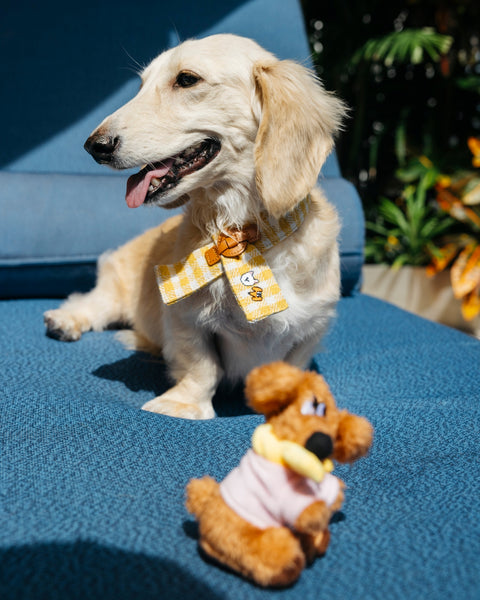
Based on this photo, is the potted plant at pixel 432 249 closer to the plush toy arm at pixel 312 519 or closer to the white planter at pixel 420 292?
the white planter at pixel 420 292

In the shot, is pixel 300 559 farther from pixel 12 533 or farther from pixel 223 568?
pixel 12 533

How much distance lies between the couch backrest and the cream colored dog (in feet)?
2.65

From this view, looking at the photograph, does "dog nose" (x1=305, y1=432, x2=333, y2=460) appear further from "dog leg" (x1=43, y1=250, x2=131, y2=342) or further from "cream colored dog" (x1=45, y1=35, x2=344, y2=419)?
"dog leg" (x1=43, y1=250, x2=131, y2=342)

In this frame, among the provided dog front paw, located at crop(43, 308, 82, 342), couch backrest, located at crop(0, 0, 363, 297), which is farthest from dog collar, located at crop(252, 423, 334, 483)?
couch backrest, located at crop(0, 0, 363, 297)

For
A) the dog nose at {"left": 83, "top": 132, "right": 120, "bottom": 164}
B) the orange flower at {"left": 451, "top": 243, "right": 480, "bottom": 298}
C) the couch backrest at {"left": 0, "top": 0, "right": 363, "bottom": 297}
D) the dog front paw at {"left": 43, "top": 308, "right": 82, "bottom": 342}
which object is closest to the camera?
the dog nose at {"left": 83, "top": 132, "right": 120, "bottom": 164}

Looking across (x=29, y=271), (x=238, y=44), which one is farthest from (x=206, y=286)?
(x=29, y=271)

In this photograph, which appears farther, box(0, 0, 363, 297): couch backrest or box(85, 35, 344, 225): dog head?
box(0, 0, 363, 297): couch backrest

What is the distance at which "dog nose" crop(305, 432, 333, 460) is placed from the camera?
68 cm

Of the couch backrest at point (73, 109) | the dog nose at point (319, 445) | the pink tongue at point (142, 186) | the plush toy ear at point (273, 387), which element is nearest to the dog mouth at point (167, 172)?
the pink tongue at point (142, 186)

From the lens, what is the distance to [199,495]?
75cm

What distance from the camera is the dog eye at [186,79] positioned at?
124 cm

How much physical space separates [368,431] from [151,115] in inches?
32.9

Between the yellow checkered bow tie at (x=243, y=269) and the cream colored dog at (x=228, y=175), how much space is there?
32 millimetres

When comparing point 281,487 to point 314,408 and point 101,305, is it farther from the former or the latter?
point 101,305
